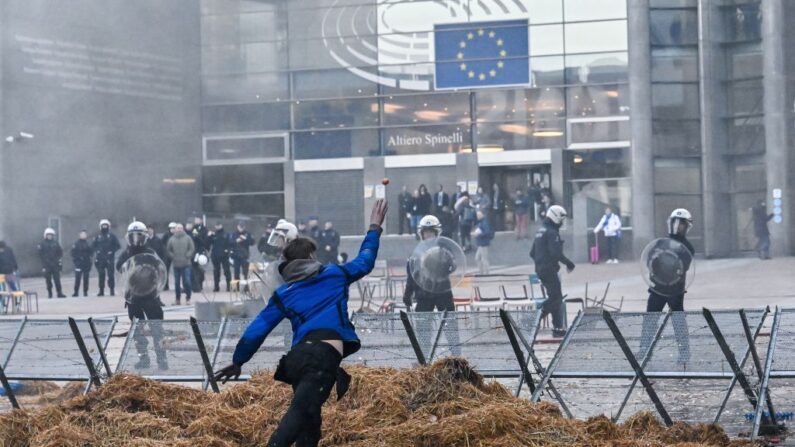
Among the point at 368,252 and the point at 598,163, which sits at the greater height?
the point at 598,163

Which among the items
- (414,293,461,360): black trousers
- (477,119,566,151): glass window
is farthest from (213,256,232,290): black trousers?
(414,293,461,360): black trousers

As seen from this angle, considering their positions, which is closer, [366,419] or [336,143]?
[366,419]

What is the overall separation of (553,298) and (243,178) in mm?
19099

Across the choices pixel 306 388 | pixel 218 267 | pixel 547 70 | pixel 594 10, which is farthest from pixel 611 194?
pixel 306 388

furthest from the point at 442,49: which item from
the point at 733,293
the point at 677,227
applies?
the point at 677,227

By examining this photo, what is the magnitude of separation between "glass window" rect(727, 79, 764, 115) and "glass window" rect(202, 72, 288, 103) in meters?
10.6

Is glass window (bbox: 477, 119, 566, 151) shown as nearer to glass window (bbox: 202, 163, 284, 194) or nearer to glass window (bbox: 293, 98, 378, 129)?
glass window (bbox: 293, 98, 378, 129)

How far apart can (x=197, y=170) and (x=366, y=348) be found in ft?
76.6

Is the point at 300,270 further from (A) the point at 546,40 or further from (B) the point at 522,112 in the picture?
(A) the point at 546,40

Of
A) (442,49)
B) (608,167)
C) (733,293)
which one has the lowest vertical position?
(733,293)

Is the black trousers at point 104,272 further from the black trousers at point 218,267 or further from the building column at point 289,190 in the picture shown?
the building column at point 289,190

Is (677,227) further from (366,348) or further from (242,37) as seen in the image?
(242,37)

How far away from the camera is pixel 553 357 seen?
816 centimetres

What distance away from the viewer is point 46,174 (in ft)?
88.6
